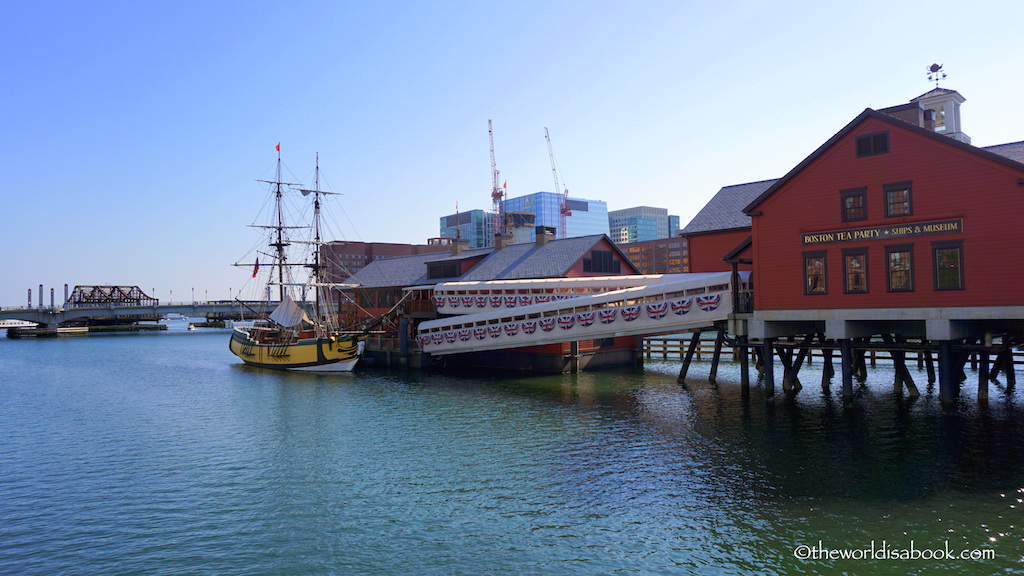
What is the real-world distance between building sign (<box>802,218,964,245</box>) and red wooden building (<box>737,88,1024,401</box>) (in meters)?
0.04

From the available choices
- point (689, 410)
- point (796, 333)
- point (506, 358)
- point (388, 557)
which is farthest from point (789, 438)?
point (506, 358)

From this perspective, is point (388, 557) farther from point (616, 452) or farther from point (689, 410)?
point (689, 410)

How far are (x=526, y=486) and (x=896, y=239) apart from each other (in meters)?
19.7

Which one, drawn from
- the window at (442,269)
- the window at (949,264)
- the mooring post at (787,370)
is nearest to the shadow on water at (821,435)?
Answer: the mooring post at (787,370)

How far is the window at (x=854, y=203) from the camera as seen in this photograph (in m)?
29.0

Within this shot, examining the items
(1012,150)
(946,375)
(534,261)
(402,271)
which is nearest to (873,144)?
(1012,150)

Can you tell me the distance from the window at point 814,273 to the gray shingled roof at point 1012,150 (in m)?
8.57

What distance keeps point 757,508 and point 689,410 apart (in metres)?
14.6

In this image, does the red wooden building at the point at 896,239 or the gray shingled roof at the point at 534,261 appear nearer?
the red wooden building at the point at 896,239

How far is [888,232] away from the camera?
28.3m

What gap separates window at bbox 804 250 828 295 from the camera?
30.0 meters

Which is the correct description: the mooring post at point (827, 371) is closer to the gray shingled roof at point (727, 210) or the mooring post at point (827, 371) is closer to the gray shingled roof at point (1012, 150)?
the gray shingled roof at point (727, 210)

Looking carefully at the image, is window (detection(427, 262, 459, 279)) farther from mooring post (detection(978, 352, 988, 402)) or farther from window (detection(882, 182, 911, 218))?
mooring post (detection(978, 352, 988, 402))

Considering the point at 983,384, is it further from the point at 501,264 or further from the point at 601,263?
the point at 501,264
